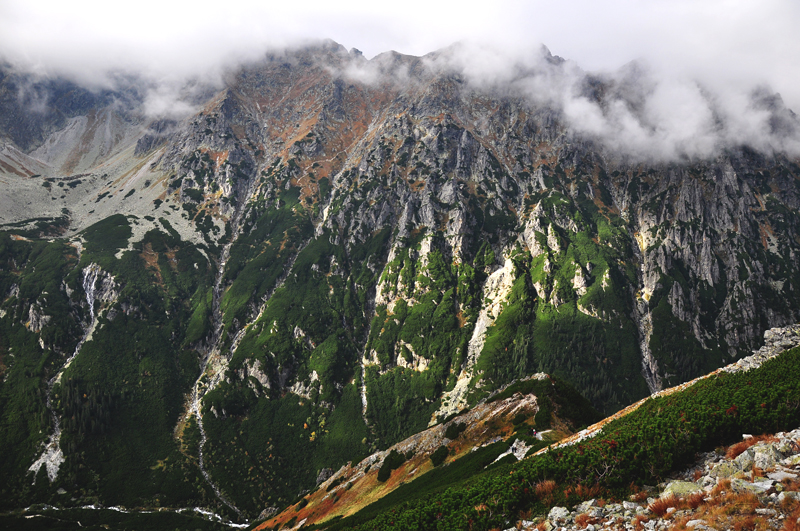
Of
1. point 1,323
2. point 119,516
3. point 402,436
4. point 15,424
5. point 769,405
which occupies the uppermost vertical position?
point 1,323

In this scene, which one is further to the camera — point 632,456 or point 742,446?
point 632,456

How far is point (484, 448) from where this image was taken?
175 ft

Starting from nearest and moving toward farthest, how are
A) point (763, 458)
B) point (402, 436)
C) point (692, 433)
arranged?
1. point (763, 458)
2. point (692, 433)
3. point (402, 436)

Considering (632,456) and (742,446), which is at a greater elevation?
(632,456)

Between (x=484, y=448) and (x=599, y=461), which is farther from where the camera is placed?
(x=484, y=448)

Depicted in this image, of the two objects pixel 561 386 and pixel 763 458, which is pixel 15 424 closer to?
pixel 561 386

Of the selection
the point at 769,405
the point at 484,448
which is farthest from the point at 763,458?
the point at 484,448

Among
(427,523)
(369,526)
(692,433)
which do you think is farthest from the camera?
(369,526)

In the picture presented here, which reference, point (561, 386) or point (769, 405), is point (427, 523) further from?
point (561, 386)

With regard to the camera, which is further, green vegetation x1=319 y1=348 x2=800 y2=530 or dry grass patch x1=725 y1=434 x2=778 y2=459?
green vegetation x1=319 y1=348 x2=800 y2=530

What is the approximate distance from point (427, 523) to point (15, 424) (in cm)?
21200

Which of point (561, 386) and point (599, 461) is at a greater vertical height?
point (599, 461)

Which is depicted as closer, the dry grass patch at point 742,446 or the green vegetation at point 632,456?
the dry grass patch at point 742,446

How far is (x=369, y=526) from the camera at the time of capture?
90.6 ft
